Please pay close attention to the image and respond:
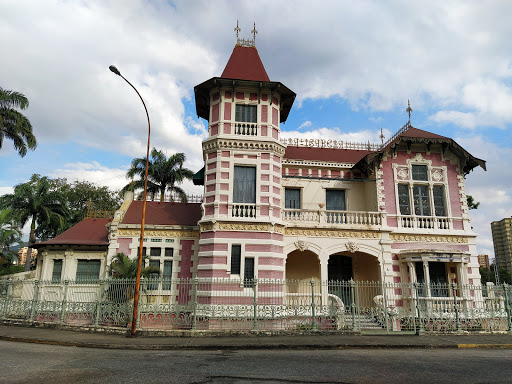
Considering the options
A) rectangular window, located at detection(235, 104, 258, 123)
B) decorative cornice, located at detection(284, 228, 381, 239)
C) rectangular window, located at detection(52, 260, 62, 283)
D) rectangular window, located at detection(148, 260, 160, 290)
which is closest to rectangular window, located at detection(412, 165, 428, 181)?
decorative cornice, located at detection(284, 228, 381, 239)

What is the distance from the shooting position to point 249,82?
1902 cm

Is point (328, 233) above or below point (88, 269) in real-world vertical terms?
above

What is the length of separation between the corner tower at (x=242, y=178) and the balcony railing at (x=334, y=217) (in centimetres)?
110

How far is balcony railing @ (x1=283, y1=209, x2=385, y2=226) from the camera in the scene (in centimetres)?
1914

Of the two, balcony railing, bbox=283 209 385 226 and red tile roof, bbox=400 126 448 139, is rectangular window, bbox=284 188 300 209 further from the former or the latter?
red tile roof, bbox=400 126 448 139

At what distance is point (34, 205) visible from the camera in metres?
32.5

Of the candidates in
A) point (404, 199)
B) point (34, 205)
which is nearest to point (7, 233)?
point (34, 205)

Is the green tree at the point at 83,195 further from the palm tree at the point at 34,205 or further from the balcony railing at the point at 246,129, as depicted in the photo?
the balcony railing at the point at 246,129

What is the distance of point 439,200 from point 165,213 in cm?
1600

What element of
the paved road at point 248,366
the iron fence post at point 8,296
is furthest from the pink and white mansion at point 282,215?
the paved road at point 248,366

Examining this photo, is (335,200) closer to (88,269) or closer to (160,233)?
(160,233)

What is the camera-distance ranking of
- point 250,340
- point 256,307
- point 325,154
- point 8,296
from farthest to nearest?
point 325,154 → point 8,296 → point 256,307 → point 250,340

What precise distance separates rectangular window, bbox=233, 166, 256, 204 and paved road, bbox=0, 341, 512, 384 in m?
8.43

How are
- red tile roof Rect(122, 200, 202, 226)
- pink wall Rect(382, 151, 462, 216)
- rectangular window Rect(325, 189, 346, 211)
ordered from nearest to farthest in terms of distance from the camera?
pink wall Rect(382, 151, 462, 216), red tile roof Rect(122, 200, 202, 226), rectangular window Rect(325, 189, 346, 211)
